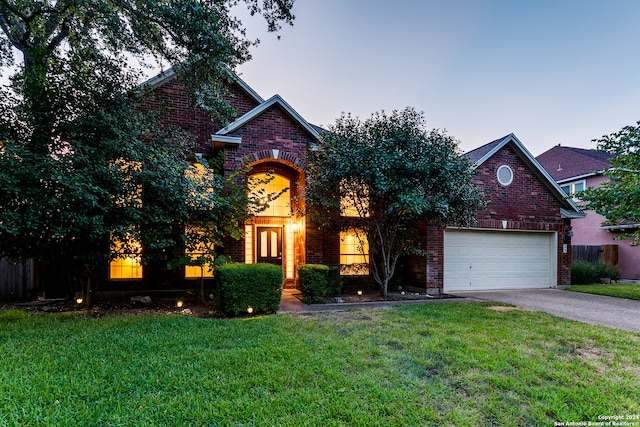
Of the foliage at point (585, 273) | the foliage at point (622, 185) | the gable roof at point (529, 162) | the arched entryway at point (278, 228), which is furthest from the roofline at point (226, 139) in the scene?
the foliage at point (585, 273)

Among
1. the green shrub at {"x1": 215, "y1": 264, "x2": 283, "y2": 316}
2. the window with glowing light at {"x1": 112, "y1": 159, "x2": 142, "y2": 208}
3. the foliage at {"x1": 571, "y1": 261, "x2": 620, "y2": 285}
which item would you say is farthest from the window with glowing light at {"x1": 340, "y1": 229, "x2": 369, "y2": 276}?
the foliage at {"x1": 571, "y1": 261, "x2": 620, "y2": 285}

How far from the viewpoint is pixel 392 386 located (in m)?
3.54

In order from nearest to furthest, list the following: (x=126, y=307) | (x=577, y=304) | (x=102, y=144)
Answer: (x=102, y=144) < (x=126, y=307) < (x=577, y=304)

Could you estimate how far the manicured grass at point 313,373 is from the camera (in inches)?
117

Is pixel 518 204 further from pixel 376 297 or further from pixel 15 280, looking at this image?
pixel 15 280

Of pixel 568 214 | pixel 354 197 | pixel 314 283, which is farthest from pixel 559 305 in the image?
pixel 314 283

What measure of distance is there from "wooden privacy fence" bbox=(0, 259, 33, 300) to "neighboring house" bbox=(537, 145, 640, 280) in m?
21.6

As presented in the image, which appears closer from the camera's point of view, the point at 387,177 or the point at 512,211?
the point at 387,177

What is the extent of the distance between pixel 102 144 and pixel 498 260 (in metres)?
12.4

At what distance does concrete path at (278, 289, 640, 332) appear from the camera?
708 centimetres

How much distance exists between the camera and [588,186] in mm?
17562

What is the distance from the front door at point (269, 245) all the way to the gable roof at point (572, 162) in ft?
57.3

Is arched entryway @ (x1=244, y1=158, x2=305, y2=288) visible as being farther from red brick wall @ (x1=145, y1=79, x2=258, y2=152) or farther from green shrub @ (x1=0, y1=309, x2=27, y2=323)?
green shrub @ (x1=0, y1=309, x2=27, y2=323)

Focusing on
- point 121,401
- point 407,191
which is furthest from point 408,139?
point 121,401
